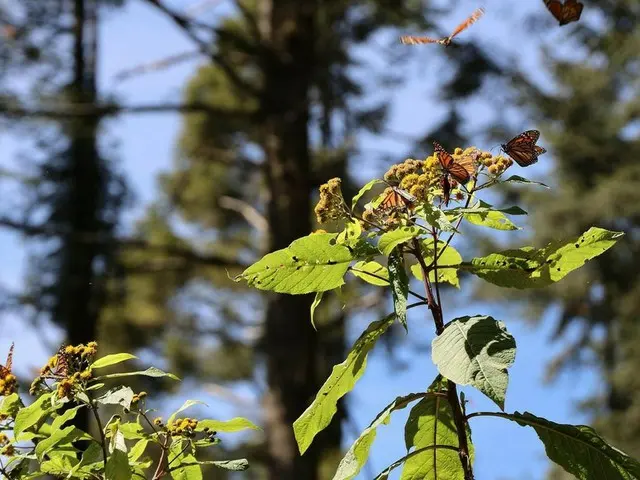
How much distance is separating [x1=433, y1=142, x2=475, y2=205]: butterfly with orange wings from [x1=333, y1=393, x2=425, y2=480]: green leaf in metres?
0.19

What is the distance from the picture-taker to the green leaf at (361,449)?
2.23ft

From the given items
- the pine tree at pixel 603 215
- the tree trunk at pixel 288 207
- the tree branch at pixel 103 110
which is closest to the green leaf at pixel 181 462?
the tree trunk at pixel 288 207

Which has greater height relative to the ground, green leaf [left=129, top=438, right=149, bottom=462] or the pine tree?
the pine tree


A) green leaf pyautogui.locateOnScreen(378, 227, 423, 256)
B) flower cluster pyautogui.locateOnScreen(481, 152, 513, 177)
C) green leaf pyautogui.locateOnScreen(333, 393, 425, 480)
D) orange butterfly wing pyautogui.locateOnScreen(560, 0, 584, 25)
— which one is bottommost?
green leaf pyautogui.locateOnScreen(333, 393, 425, 480)

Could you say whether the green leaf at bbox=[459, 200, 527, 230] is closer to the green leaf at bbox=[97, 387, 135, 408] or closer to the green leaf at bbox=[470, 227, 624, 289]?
the green leaf at bbox=[470, 227, 624, 289]

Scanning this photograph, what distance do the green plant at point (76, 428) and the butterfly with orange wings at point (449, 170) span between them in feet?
0.89

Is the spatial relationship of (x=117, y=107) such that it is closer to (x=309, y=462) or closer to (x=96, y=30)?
(x=96, y=30)

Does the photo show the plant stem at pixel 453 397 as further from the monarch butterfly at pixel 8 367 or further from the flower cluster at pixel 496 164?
the monarch butterfly at pixel 8 367

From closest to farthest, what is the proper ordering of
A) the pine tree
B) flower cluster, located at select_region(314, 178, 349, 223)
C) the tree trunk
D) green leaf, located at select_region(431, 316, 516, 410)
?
green leaf, located at select_region(431, 316, 516, 410)
flower cluster, located at select_region(314, 178, 349, 223)
the tree trunk
the pine tree

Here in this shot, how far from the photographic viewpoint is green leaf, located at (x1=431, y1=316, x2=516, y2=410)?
60 cm

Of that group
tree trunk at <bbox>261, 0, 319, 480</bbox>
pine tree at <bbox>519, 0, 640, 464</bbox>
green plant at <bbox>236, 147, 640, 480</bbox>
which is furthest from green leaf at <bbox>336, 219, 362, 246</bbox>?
pine tree at <bbox>519, 0, 640, 464</bbox>

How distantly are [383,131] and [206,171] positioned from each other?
345 cm

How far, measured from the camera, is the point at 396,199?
69 cm

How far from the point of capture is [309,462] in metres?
4.41
